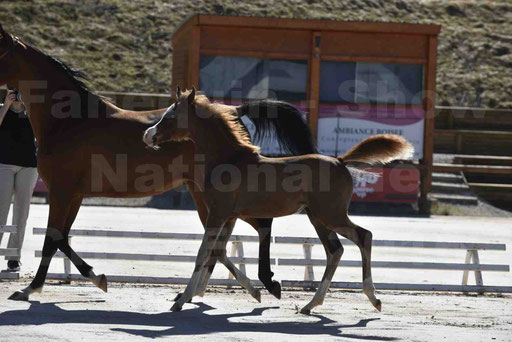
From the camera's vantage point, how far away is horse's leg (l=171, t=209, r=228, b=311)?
8211mm

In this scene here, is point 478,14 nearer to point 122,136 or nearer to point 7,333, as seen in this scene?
point 122,136

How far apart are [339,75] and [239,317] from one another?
54.5ft

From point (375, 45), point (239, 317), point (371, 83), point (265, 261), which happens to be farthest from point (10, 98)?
point (375, 45)

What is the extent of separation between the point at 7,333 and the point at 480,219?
712 inches

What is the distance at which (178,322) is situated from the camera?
7652 mm

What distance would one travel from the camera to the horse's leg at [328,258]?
8.36 meters

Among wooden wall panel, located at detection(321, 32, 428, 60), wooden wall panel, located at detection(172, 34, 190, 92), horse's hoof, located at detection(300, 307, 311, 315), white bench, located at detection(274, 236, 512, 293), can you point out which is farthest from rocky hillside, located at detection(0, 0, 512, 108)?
horse's hoof, located at detection(300, 307, 311, 315)

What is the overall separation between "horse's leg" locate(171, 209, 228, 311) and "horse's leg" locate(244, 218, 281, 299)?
32.9 inches

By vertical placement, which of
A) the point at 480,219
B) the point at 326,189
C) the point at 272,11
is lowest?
the point at 480,219

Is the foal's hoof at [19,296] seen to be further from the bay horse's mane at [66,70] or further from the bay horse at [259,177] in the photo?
the bay horse's mane at [66,70]

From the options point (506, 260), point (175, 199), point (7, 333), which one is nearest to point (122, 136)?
point (7, 333)

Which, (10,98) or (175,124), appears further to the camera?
(10,98)

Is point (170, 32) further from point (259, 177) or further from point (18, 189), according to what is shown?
point (259, 177)

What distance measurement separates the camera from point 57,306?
26.9 ft
